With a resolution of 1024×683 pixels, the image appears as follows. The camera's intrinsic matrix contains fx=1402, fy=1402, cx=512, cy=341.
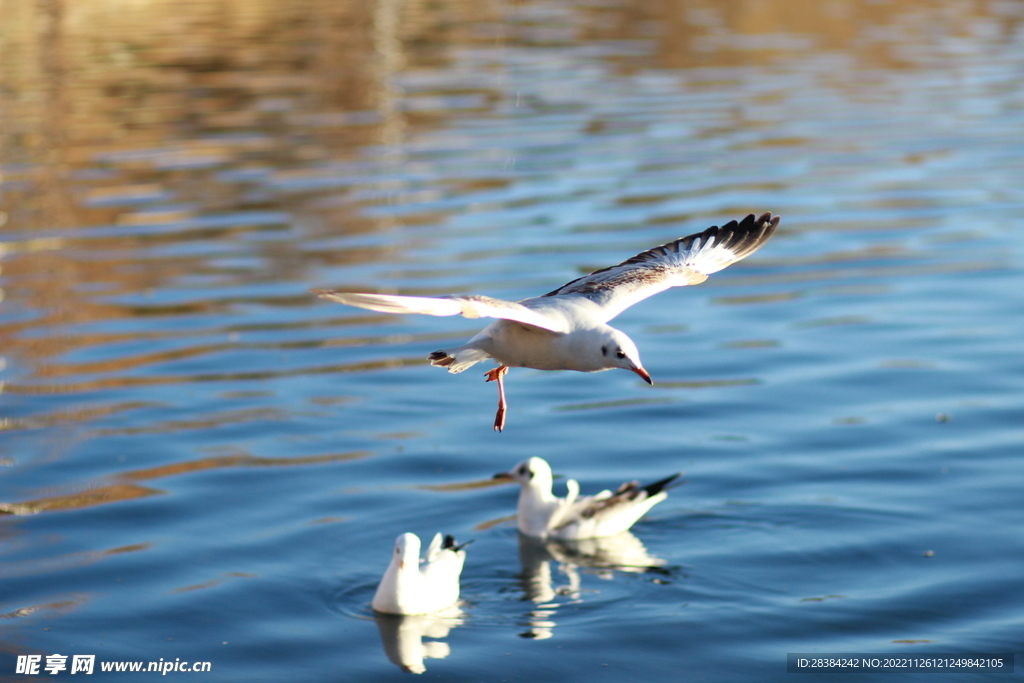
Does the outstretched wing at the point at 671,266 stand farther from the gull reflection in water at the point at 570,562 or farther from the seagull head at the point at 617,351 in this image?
the gull reflection in water at the point at 570,562

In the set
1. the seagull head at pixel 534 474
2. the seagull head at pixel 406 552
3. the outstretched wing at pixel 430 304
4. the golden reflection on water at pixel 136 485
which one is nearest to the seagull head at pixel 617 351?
the outstretched wing at pixel 430 304

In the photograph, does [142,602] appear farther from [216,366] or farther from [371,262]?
[371,262]

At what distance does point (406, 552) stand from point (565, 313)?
4.30 m

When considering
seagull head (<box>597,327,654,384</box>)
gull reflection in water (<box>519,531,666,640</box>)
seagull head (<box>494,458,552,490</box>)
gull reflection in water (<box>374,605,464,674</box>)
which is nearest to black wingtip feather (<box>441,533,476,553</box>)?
gull reflection in water (<box>374,605,464,674</box>)

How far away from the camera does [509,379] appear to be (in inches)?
808

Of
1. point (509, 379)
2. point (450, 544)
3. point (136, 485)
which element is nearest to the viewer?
point (450, 544)

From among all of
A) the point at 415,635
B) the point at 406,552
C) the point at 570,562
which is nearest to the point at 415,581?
the point at 406,552

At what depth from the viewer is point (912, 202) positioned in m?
28.8

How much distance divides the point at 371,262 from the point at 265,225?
3.58m

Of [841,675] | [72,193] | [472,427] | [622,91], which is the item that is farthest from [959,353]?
[622,91]

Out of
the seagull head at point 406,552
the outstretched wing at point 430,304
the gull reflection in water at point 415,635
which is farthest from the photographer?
the seagull head at point 406,552

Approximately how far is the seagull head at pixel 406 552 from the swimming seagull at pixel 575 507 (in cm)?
215

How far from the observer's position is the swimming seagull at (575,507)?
14.7 m

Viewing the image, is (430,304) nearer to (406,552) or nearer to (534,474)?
(406,552)
